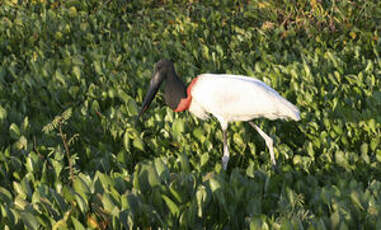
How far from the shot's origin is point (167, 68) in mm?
5184

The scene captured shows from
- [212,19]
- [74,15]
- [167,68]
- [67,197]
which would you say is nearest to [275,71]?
[167,68]

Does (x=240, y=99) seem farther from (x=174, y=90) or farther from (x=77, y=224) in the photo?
(x=77, y=224)

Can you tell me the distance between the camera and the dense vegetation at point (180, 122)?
3.27 metres

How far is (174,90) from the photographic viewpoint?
5.09 metres

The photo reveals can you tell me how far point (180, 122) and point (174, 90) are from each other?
0.38 meters

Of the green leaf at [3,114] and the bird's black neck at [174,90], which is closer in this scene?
the bird's black neck at [174,90]

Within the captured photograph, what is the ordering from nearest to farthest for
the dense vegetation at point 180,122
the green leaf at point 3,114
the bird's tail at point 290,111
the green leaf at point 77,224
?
the green leaf at point 77,224 → the dense vegetation at point 180,122 → the bird's tail at point 290,111 → the green leaf at point 3,114

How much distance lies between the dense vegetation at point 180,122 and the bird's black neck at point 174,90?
282mm

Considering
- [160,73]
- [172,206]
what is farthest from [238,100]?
[172,206]

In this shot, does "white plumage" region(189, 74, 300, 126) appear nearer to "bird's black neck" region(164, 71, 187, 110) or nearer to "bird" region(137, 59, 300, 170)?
"bird" region(137, 59, 300, 170)

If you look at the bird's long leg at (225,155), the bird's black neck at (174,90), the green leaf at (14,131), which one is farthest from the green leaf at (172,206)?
the green leaf at (14,131)

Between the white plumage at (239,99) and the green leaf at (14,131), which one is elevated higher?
the white plumage at (239,99)

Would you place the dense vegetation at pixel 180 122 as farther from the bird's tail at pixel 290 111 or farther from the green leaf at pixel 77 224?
the bird's tail at pixel 290 111

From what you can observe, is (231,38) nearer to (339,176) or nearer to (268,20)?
(268,20)
